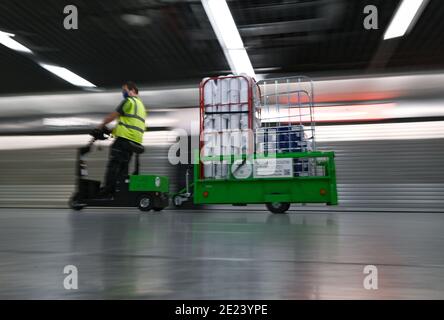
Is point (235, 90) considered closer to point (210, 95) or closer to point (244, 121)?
point (210, 95)

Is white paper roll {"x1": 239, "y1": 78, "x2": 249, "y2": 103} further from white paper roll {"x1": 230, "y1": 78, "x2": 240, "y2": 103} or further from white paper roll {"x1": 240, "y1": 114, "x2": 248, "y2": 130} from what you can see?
white paper roll {"x1": 240, "y1": 114, "x2": 248, "y2": 130}

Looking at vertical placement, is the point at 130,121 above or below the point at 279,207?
above

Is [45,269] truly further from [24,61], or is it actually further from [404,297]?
[24,61]

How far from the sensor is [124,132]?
16.9ft

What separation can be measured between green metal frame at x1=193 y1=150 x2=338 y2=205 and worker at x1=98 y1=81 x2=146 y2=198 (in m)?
1.26

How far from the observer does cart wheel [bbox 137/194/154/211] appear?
26.2 feet

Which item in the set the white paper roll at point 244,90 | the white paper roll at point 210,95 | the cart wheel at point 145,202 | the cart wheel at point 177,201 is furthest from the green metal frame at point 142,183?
the white paper roll at point 244,90

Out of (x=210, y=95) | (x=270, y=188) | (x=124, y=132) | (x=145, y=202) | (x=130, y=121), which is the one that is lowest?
(x=145, y=202)

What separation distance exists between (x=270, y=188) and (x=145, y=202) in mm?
3114

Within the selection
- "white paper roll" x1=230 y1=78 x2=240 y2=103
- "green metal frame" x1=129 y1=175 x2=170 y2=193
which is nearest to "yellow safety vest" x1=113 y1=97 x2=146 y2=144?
"white paper roll" x1=230 y1=78 x2=240 y2=103

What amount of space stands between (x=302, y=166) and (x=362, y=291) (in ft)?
16.2

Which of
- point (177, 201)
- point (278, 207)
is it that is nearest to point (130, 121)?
point (278, 207)

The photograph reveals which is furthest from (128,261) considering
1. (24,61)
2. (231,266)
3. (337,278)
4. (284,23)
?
(24,61)

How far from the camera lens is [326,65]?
383 inches
